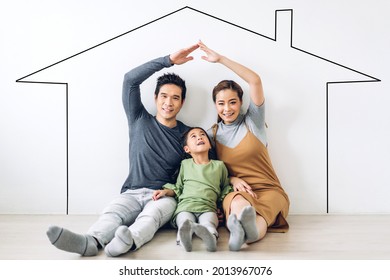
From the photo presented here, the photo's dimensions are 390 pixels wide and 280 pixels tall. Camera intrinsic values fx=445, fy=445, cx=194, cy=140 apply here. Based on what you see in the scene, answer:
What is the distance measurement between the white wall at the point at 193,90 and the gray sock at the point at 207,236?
0.69 metres

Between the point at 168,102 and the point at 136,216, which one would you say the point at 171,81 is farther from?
the point at 136,216

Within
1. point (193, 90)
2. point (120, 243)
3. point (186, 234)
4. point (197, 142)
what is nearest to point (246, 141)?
point (197, 142)

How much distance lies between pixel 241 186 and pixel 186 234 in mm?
445

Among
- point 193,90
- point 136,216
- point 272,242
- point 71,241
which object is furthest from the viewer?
point 193,90

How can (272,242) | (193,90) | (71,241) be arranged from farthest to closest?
(193,90), (272,242), (71,241)

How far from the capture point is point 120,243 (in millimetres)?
1491

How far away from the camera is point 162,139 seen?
2.03 meters

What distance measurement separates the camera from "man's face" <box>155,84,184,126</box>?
6.58 ft

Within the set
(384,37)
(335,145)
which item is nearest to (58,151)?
(335,145)

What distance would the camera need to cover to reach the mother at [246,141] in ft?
6.23

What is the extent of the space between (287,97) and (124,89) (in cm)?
76
